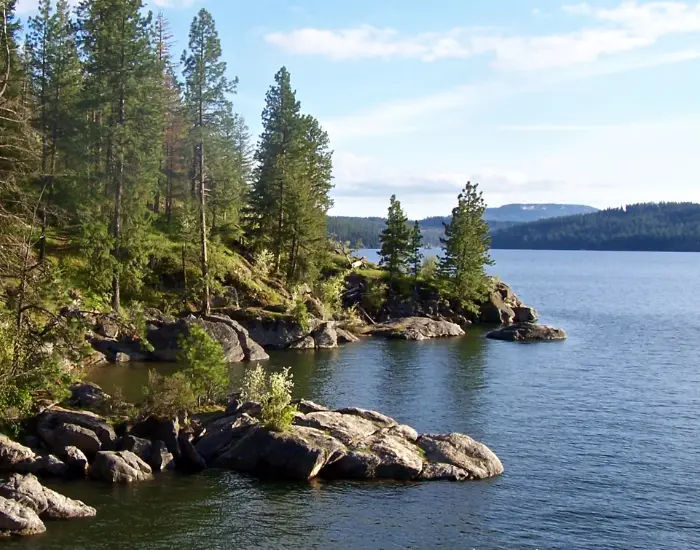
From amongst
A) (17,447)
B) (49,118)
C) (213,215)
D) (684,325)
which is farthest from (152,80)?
(684,325)

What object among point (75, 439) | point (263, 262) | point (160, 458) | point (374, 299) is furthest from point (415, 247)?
point (75, 439)

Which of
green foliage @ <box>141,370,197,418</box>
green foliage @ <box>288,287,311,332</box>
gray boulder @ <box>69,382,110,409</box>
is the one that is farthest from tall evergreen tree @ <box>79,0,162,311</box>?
green foliage @ <box>141,370,197,418</box>

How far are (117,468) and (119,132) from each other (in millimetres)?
33951

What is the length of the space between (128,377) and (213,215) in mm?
32843

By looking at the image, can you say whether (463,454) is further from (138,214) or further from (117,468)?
(138,214)

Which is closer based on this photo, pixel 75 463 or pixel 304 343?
pixel 75 463

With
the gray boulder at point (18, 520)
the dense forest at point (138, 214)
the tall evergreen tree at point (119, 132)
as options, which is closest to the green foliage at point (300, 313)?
the dense forest at point (138, 214)

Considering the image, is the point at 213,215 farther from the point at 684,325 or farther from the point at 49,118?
the point at 684,325

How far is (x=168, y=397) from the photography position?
36.0 metres

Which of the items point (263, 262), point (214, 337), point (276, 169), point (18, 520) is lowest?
point (18, 520)

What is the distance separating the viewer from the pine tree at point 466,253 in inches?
3760

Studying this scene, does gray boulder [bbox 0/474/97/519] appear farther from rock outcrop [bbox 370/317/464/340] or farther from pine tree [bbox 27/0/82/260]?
rock outcrop [bbox 370/317/464/340]

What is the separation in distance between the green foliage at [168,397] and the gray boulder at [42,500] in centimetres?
841

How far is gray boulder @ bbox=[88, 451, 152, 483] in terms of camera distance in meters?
31.1
